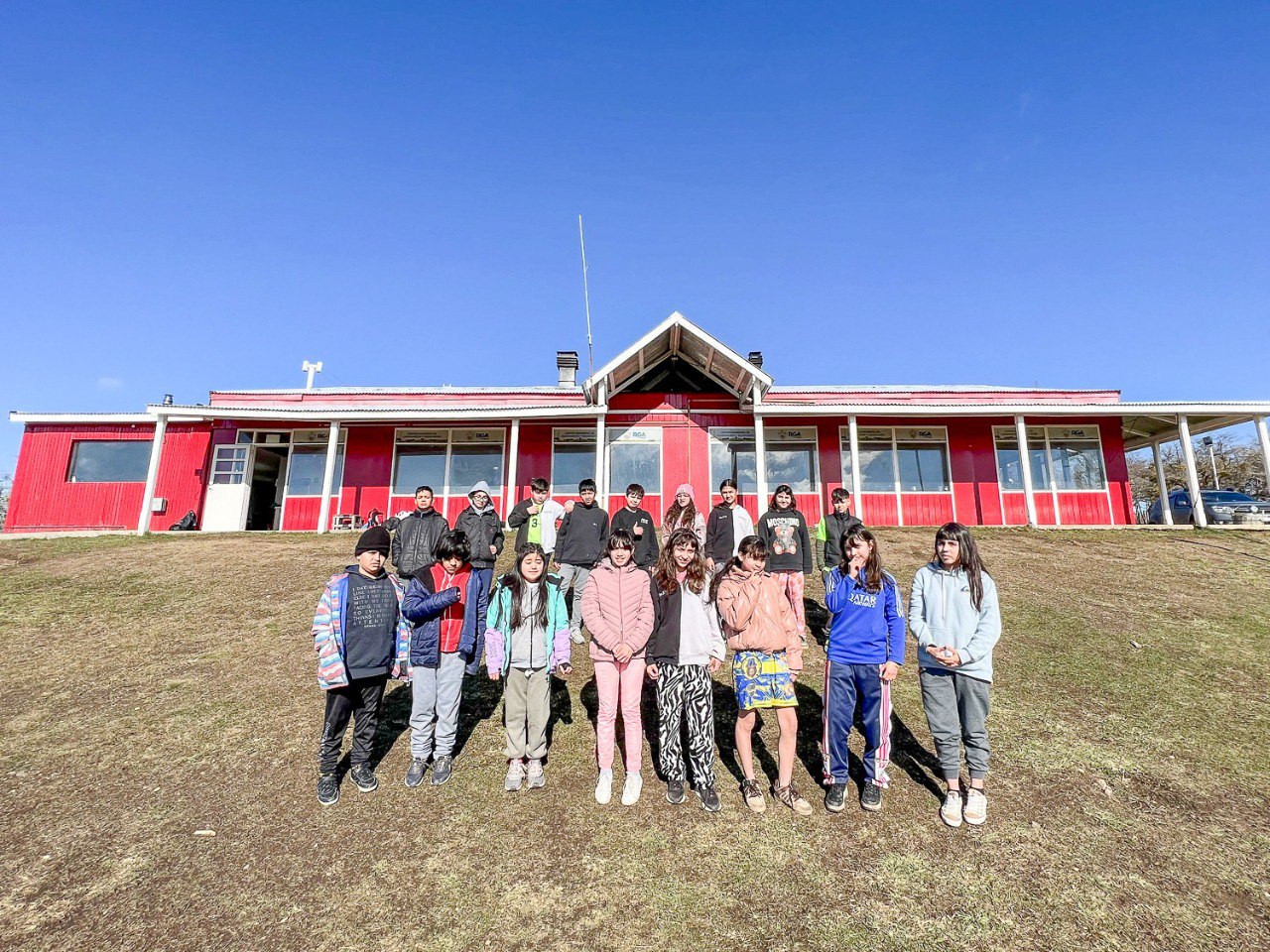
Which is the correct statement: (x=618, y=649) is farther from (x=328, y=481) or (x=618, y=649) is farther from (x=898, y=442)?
(x=898, y=442)

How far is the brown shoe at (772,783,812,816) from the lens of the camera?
11.4 ft

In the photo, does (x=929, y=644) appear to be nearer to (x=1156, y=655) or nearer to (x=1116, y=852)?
(x=1116, y=852)

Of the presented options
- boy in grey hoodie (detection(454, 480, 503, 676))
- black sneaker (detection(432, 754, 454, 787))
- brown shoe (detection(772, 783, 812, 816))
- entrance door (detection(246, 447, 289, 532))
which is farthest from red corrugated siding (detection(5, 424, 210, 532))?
brown shoe (detection(772, 783, 812, 816))

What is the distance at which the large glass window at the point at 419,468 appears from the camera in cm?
1490

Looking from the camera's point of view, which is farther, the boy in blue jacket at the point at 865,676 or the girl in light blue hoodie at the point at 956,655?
the boy in blue jacket at the point at 865,676

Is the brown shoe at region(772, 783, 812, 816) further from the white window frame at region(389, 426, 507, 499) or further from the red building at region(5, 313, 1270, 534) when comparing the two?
the white window frame at region(389, 426, 507, 499)

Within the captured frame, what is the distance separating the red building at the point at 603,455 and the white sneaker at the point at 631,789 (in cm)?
1063

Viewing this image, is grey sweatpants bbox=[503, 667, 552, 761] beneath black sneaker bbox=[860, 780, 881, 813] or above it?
above

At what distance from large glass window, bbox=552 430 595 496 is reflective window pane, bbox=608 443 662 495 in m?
0.62

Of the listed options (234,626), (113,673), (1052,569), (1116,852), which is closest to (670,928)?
(1116,852)

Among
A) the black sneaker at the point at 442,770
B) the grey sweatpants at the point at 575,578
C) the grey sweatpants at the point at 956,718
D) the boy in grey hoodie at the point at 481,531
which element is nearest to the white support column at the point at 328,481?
the boy in grey hoodie at the point at 481,531

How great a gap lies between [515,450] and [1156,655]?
1236cm

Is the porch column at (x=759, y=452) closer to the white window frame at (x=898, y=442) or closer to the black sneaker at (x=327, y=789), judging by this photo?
the white window frame at (x=898, y=442)

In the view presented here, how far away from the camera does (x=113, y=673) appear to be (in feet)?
18.6
